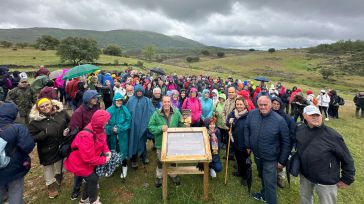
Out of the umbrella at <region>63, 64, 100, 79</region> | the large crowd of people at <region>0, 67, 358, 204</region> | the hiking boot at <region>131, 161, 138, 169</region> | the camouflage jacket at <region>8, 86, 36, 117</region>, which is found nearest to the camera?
the large crowd of people at <region>0, 67, 358, 204</region>

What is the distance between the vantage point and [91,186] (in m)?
4.66

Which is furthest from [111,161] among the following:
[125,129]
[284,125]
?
[284,125]

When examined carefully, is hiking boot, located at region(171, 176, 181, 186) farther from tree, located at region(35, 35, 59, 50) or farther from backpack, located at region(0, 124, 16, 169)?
tree, located at region(35, 35, 59, 50)

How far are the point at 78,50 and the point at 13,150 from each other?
179 ft

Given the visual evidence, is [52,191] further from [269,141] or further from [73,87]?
[73,87]

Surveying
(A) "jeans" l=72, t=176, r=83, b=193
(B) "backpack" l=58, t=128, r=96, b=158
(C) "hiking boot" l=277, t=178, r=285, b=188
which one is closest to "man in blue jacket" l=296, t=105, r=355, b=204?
(C) "hiking boot" l=277, t=178, r=285, b=188

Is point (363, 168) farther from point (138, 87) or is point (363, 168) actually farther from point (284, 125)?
point (138, 87)

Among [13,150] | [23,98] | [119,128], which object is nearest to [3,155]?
[13,150]

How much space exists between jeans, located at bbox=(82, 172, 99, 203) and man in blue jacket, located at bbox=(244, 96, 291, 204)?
3.52m

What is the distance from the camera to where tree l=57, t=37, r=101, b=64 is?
5034 cm

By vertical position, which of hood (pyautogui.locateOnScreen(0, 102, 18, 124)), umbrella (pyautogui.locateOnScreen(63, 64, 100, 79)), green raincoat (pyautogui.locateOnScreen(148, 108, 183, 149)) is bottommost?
green raincoat (pyautogui.locateOnScreen(148, 108, 183, 149))

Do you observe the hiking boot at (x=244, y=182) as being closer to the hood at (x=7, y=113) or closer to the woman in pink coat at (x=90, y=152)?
the woman in pink coat at (x=90, y=152)

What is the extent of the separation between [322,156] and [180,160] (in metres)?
2.59

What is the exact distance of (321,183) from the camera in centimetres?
387
